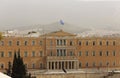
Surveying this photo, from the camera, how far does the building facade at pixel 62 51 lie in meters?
63.6

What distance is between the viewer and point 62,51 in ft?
213

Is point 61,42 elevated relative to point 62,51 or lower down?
elevated

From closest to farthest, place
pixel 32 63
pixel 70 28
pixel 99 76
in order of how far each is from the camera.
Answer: pixel 99 76 → pixel 32 63 → pixel 70 28

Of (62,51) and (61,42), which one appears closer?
(61,42)

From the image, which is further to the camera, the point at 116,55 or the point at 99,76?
the point at 116,55

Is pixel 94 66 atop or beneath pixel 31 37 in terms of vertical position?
beneath

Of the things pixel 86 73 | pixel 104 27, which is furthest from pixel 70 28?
pixel 86 73

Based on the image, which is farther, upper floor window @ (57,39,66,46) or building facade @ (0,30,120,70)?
upper floor window @ (57,39,66,46)

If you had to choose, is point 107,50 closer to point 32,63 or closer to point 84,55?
point 84,55

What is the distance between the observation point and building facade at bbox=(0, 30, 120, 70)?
63594mm

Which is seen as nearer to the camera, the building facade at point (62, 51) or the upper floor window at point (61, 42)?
the building facade at point (62, 51)

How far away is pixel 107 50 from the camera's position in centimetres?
6731

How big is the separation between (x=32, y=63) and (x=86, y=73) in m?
9.16

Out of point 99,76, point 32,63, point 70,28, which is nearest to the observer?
point 99,76
